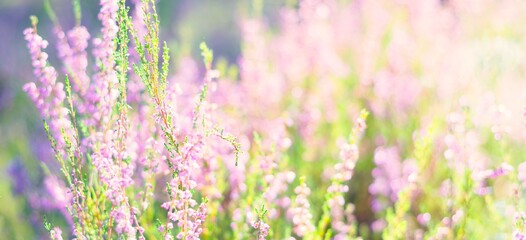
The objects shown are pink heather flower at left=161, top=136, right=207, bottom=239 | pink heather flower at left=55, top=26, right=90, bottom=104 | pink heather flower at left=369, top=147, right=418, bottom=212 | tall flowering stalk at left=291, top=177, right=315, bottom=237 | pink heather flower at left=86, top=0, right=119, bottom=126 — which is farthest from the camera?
pink heather flower at left=369, top=147, right=418, bottom=212

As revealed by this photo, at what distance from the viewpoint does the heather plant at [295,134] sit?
1813 mm

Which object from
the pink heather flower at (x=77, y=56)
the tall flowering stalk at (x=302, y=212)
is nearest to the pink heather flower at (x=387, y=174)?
the tall flowering stalk at (x=302, y=212)

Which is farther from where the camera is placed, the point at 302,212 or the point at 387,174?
the point at 387,174

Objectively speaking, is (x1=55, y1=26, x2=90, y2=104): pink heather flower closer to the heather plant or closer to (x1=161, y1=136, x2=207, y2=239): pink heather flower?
the heather plant

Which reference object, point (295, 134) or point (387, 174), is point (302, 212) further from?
point (295, 134)

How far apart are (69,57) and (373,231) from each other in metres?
1.83

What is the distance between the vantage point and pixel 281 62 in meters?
4.14

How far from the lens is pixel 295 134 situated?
3.75m

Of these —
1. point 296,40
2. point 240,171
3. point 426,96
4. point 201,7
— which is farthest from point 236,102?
point 201,7

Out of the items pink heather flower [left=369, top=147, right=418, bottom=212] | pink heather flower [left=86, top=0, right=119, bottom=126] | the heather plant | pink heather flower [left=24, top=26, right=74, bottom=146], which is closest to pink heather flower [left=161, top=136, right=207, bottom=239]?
the heather plant

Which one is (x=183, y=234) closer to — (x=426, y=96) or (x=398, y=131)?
(x=398, y=131)

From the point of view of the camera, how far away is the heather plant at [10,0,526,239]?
181 cm

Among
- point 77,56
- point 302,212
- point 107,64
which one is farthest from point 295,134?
point 107,64

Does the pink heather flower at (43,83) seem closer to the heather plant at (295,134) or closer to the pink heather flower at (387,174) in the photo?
the heather plant at (295,134)
